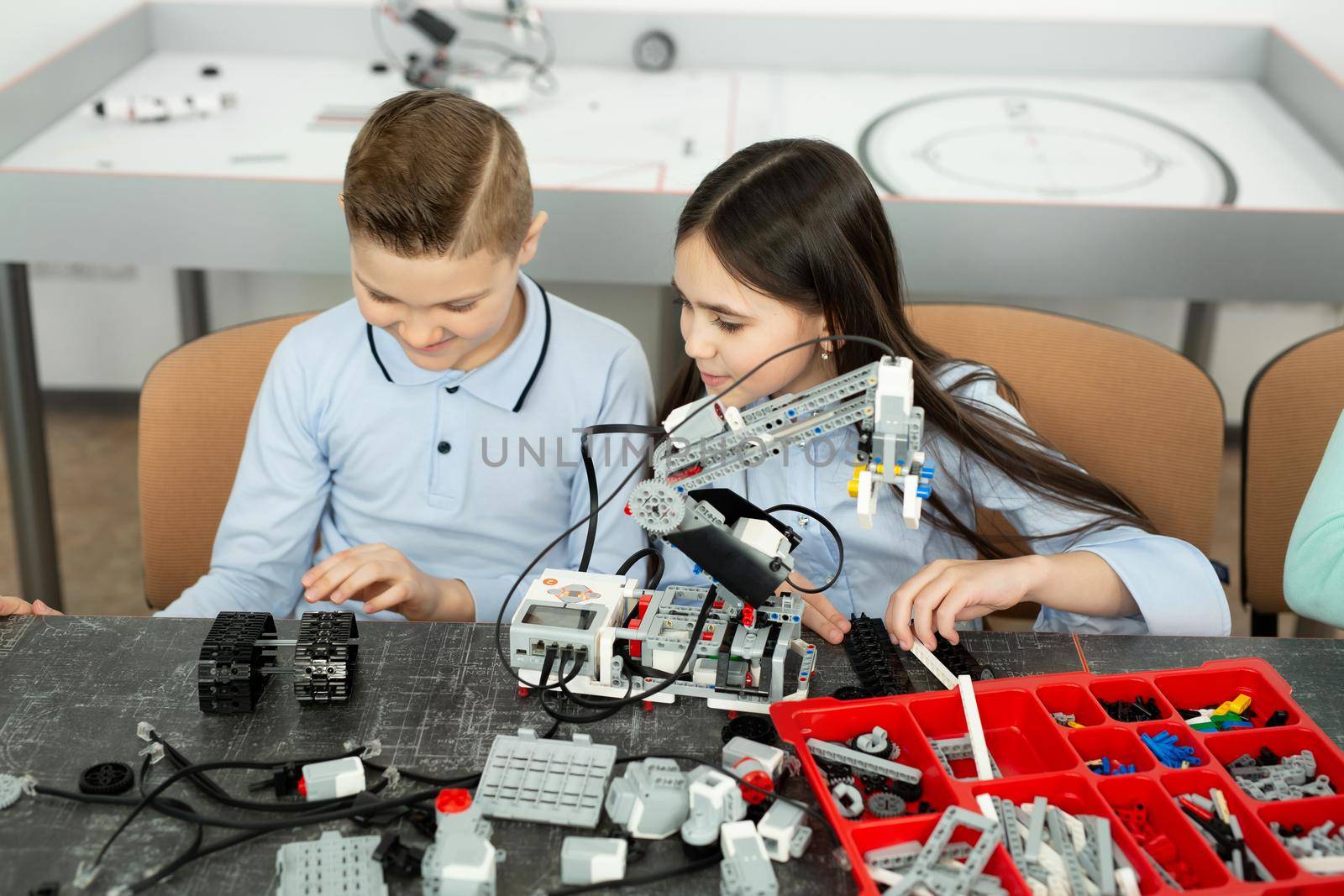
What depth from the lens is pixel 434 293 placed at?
1281 millimetres

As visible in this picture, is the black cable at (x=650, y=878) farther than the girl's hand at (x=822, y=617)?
No

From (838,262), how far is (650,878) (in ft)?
2.25

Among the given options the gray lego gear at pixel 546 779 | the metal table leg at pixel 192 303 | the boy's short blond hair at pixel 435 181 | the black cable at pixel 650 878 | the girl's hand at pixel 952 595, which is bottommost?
the metal table leg at pixel 192 303

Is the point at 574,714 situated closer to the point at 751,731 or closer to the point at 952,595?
the point at 751,731

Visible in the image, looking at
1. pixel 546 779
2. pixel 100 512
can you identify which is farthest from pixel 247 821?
pixel 100 512

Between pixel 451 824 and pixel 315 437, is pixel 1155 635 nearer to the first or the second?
pixel 451 824

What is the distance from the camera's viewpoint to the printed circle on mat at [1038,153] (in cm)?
208

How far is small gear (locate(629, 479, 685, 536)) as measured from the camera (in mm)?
1014

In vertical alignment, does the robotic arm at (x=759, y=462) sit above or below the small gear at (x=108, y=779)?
above

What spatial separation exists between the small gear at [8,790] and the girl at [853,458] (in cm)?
67

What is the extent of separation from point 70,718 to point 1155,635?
3.31 ft

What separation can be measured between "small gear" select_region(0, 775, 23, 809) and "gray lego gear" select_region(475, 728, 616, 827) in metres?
0.36

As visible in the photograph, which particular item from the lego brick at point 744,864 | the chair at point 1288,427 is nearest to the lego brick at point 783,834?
the lego brick at point 744,864

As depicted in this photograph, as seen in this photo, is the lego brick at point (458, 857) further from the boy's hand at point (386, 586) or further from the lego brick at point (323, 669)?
the boy's hand at point (386, 586)
